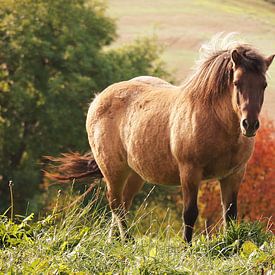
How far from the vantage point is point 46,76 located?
41.9 metres

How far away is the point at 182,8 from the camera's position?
41.2 meters

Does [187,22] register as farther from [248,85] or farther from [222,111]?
[248,85]

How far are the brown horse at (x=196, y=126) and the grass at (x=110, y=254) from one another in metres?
0.77

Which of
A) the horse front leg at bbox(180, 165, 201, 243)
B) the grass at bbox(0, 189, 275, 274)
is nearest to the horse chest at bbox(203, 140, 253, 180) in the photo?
the horse front leg at bbox(180, 165, 201, 243)

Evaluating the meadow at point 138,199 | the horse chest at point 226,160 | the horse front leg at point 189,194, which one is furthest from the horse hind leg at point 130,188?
the horse chest at point 226,160

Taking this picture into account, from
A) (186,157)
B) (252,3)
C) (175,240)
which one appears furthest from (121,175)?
(252,3)

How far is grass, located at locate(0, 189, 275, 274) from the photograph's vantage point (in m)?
7.19

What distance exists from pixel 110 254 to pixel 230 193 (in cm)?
257

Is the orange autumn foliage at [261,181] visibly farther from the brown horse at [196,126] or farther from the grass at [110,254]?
the grass at [110,254]

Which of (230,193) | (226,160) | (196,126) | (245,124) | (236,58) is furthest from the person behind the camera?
(230,193)

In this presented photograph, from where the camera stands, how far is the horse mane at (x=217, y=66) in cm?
908

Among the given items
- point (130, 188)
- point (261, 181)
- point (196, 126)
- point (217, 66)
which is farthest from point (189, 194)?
point (261, 181)

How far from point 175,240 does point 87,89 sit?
31.0m

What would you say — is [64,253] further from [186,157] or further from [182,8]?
[182,8]
